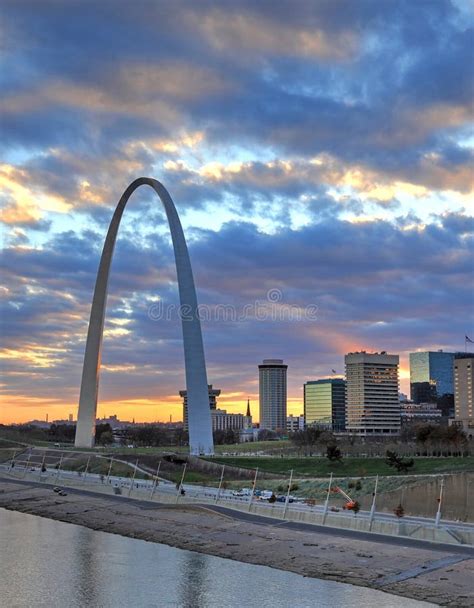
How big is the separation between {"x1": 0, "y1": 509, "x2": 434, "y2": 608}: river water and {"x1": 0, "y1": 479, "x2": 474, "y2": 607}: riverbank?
60 cm

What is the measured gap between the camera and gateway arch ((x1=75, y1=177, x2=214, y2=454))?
7294 centimetres

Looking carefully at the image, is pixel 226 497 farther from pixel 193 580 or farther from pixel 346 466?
pixel 346 466

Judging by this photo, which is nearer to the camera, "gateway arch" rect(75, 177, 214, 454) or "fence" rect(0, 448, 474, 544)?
"fence" rect(0, 448, 474, 544)

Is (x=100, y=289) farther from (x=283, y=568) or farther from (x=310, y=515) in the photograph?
(x=283, y=568)

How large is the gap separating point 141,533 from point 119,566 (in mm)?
7558

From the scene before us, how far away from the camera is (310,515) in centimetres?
3209

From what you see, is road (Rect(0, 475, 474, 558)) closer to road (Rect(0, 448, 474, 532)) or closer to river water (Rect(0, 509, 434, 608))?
road (Rect(0, 448, 474, 532))

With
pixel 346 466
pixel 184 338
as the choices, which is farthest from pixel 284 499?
pixel 346 466

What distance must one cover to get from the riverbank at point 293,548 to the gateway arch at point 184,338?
29.3 metres

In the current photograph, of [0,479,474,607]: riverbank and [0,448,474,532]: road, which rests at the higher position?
[0,448,474,532]: road

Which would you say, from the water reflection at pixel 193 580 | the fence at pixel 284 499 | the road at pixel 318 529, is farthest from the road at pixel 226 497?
the water reflection at pixel 193 580

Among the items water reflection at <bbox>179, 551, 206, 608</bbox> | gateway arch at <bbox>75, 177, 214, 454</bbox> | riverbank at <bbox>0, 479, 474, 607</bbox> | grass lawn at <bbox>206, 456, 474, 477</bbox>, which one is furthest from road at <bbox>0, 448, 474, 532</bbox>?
grass lawn at <bbox>206, 456, 474, 477</bbox>

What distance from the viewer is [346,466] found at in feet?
260

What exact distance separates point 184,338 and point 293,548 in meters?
47.3
